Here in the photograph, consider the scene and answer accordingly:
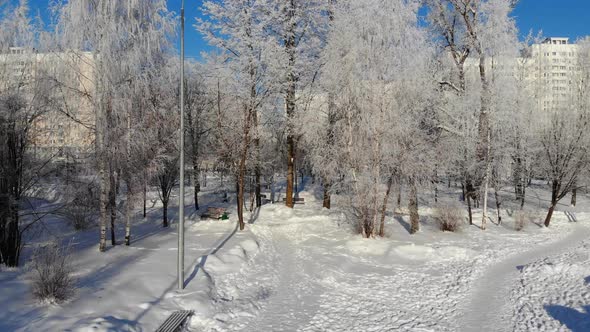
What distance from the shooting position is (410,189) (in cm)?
1812

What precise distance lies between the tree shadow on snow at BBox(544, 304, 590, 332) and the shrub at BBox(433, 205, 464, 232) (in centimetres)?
1034

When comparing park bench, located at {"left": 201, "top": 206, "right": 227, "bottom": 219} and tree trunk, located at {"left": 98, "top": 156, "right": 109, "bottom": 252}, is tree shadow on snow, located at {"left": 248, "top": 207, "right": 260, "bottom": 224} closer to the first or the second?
park bench, located at {"left": 201, "top": 206, "right": 227, "bottom": 219}

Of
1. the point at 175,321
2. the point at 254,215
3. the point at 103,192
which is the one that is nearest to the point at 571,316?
the point at 175,321

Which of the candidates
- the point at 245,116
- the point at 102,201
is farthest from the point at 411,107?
the point at 102,201

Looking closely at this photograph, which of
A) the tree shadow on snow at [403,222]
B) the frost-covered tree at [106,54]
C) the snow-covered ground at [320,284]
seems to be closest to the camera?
the snow-covered ground at [320,284]

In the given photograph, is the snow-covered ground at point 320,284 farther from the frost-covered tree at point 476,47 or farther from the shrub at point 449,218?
the frost-covered tree at point 476,47

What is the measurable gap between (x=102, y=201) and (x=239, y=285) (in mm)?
5529

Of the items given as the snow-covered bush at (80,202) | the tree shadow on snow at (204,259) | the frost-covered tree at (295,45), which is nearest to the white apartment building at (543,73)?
the frost-covered tree at (295,45)

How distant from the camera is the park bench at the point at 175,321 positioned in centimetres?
723

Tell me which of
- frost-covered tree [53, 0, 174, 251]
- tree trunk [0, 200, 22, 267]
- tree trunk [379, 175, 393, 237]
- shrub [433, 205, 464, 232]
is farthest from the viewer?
shrub [433, 205, 464, 232]

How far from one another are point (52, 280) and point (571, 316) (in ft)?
34.9

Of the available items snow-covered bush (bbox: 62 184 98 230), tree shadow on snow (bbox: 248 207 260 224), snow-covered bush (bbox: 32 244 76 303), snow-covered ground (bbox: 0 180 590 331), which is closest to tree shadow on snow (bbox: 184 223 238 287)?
snow-covered ground (bbox: 0 180 590 331)

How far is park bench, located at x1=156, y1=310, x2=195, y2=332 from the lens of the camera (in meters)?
7.23

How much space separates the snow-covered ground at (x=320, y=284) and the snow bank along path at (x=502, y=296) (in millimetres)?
29
